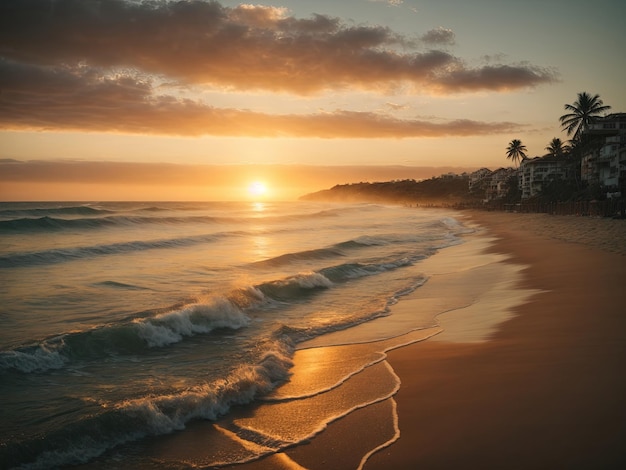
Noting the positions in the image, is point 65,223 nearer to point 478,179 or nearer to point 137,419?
point 137,419

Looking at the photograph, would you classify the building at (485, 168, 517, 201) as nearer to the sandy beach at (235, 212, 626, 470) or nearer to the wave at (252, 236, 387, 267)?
the wave at (252, 236, 387, 267)

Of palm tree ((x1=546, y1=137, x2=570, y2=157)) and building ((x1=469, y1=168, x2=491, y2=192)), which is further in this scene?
building ((x1=469, y1=168, x2=491, y2=192))

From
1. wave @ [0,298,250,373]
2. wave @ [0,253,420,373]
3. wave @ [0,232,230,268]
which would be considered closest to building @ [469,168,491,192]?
wave @ [0,232,230,268]

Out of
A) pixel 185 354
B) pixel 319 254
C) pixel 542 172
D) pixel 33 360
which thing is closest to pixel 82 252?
pixel 319 254

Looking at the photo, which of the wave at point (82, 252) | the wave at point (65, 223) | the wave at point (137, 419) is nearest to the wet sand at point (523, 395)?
the wave at point (137, 419)

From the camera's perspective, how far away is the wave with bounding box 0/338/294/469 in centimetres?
489

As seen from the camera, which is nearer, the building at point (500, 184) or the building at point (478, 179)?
the building at point (500, 184)

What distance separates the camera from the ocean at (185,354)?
17.2 ft

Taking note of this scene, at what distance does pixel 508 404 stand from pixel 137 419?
436cm

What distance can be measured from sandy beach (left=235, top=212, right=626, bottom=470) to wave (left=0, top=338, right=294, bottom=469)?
1.54m

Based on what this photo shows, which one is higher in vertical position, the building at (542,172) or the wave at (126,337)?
the building at (542,172)

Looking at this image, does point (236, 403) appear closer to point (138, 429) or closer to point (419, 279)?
point (138, 429)

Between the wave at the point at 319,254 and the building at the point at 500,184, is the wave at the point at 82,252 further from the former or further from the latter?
the building at the point at 500,184

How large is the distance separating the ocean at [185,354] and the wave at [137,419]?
16mm
